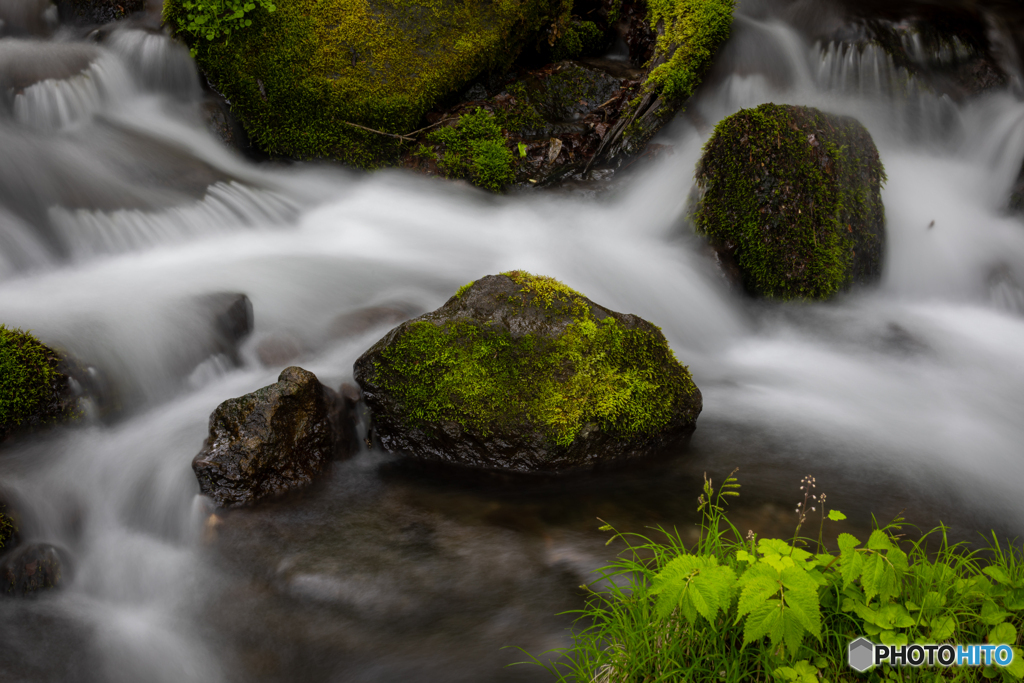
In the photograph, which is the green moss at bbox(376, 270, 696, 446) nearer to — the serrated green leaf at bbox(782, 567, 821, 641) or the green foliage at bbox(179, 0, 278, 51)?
the serrated green leaf at bbox(782, 567, 821, 641)

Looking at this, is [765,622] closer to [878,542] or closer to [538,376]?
[878,542]

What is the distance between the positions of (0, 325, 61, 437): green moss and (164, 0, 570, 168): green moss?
3.73m

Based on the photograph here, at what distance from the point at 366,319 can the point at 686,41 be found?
15.6ft

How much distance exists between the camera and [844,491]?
12.9 ft

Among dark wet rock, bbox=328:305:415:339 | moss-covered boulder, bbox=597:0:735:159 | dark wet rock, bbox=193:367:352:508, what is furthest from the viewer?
moss-covered boulder, bbox=597:0:735:159

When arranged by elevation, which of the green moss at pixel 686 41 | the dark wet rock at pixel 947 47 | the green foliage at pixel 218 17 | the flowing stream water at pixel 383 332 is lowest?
the flowing stream water at pixel 383 332

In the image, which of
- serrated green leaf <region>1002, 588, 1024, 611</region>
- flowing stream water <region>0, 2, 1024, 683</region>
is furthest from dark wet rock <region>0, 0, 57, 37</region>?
serrated green leaf <region>1002, 588, 1024, 611</region>

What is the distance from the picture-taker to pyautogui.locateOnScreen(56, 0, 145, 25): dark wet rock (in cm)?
759

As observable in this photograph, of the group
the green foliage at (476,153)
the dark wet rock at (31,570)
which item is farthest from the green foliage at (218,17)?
the dark wet rock at (31,570)

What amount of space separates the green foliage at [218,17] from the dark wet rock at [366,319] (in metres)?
3.63

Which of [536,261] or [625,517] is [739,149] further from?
[625,517]

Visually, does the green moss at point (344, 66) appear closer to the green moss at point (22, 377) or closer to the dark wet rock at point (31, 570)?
the green moss at point (22, 377)

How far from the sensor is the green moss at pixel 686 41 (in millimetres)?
7277

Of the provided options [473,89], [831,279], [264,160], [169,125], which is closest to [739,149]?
[831,279]
